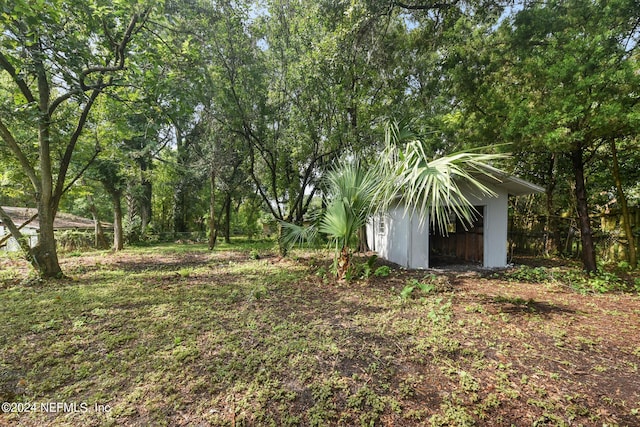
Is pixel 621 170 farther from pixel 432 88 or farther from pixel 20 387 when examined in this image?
pixel 20 387

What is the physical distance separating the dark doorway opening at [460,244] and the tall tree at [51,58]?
26.3ft

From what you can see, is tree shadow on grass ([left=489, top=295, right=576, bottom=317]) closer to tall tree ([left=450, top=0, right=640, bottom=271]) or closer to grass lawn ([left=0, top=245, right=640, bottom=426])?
grass lawn ([left=0, top=245, right=640, bottom=426])

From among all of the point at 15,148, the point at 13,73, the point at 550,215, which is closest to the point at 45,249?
the point at 15,148

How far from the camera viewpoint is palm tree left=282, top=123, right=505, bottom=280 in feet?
10.9

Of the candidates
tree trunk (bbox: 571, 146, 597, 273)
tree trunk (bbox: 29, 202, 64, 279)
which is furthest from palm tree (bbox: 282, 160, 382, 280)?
tree trunk (bbox: 29, 202, 64, 279)

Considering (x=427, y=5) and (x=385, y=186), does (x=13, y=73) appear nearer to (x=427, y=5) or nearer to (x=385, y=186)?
(x=385, y=186)

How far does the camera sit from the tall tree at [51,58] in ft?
13.5

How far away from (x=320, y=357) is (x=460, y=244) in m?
7.78

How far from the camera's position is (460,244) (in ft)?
29.4

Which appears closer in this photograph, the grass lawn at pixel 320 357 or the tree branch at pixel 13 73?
the grass lawn at pixel 320 357

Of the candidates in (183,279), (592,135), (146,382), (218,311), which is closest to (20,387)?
(146,382)

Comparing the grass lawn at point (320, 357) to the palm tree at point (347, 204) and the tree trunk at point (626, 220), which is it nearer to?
the palm tree at point (347, 204)

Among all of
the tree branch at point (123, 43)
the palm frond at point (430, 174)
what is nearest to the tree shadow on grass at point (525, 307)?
the palm frond at point (430, 174)

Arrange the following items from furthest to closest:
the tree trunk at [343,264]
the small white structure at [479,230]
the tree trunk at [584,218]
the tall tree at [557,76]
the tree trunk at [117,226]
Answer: the tree trunk at [117,226]
the small white structure at [479,230]
the tree trunk at [584,218]
the tree trunk at [343,264]
the tall tree at [557,76]
